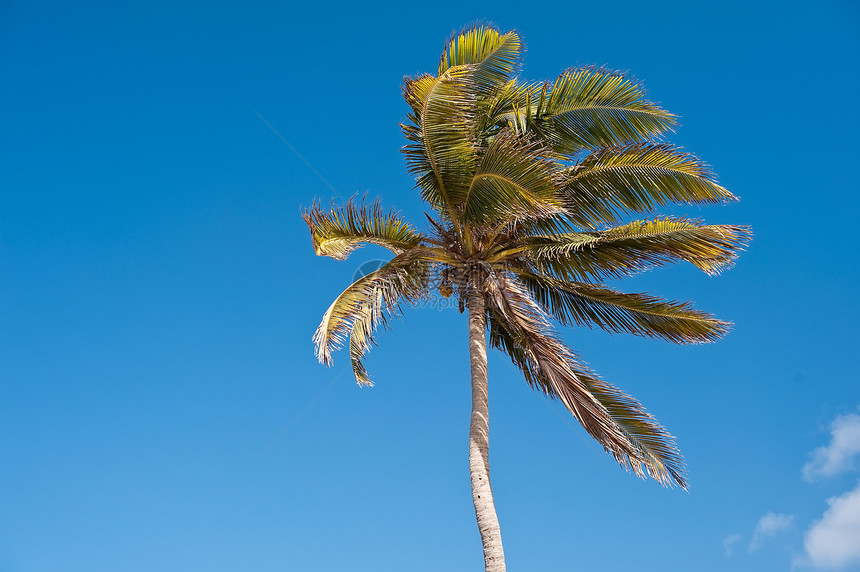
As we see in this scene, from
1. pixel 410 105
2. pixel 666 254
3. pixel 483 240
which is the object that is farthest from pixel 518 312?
pixel 410 105

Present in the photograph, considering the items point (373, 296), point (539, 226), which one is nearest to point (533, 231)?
point (539, 226)

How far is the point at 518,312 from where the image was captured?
1029cm

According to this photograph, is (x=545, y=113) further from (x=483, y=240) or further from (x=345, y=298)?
(x=345, y=298)

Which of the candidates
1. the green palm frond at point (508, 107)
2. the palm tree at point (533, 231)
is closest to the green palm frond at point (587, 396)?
the palm tree at point (533, 231)

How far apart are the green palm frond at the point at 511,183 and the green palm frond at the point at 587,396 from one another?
1.28m

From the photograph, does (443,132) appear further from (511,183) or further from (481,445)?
(481,445)

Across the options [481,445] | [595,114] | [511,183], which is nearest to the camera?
[511,183]

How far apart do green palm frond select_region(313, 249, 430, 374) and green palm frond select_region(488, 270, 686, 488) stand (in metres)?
1.26

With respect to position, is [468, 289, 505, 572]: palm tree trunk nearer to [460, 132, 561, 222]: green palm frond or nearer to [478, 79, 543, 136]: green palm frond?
[460, 132, 561, 222]: green palm frond

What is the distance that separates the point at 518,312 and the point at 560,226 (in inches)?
57.9

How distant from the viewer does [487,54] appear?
441 inches

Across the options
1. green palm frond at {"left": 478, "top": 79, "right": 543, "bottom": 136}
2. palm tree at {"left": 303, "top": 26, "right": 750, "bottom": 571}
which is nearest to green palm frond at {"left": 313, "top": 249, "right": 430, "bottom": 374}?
palm tree at {"left": 303, "top": 26, "right": 750, "bottom": 571}

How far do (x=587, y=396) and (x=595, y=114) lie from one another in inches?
177

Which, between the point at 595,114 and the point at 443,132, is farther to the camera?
the point at 595,114
